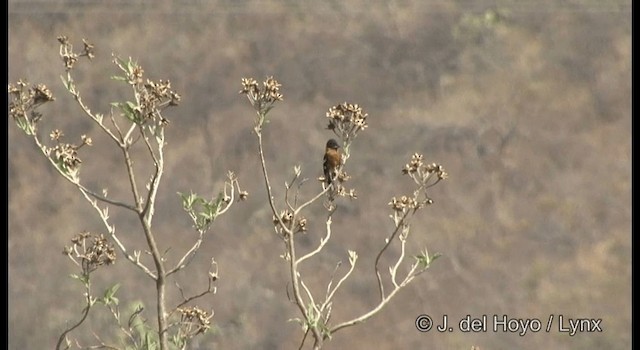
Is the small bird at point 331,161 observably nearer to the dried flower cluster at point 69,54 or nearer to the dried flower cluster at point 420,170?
the dried flower cluster at point 420,170

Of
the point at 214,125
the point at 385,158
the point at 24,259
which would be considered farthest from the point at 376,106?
the point at 24,259

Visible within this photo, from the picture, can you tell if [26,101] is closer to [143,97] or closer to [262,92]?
[143,97]

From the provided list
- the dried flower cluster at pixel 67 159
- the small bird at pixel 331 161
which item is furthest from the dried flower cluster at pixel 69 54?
the small bird at pixel 331 161

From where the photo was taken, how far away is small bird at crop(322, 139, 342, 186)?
429 cm

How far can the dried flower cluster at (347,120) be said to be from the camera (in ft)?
12.1

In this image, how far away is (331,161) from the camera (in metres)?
4.46

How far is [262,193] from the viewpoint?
12109mm

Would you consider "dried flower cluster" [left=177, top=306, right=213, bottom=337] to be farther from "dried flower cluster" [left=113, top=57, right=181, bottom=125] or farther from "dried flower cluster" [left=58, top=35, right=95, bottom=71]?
"dried flower cluster" [left=58, top=35, right=95, bottom=71]

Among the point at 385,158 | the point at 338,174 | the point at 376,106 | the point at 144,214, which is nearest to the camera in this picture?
the point at 144,214

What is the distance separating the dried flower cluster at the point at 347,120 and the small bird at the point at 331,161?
48 centimetres

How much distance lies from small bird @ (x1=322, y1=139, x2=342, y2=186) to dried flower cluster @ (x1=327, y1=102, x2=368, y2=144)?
48 cm

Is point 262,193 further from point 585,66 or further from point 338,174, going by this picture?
point 338,174

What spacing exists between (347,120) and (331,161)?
76cm
